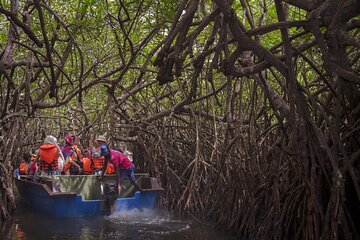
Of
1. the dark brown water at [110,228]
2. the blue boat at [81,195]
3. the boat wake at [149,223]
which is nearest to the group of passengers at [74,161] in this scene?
the blue boat at [81,195]

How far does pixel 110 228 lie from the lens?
780 centimetres

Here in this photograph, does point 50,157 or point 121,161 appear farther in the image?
point 50,157

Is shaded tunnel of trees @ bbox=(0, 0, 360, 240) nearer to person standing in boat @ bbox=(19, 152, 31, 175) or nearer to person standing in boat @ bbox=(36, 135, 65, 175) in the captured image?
person standing in boat @ bbox=(36, 135, 65, 175)

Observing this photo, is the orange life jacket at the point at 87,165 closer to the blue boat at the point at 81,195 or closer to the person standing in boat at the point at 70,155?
the person standing in boat at the point at 70,155

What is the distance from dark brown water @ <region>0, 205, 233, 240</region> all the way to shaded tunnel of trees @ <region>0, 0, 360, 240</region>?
0.33 metres

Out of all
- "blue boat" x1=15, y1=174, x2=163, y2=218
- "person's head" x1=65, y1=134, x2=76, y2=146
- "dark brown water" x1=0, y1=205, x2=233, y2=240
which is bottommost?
"dark brown water" x1=0, y1=205, x2=233, y2=240

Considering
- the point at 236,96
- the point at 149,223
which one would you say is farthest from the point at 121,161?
the point at 236,96

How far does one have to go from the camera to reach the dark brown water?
7.26 m

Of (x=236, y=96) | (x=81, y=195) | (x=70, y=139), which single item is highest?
(x=236, y=96)

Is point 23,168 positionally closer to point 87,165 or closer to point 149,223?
point 87,165

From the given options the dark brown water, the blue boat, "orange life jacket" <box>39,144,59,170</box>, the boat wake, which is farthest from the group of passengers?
the dark brown water

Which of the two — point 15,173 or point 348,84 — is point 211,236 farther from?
point 15,173

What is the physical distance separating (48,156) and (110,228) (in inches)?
79.5

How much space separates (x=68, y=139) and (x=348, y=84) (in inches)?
257
